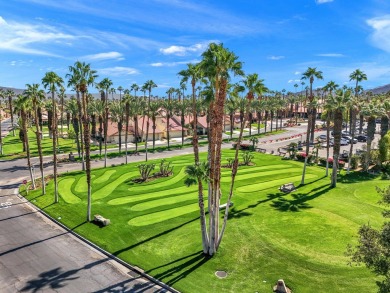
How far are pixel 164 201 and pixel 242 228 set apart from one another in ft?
37.3

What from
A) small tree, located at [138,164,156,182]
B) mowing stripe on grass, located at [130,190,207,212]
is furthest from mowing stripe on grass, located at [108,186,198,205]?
small tree, located at [138,164,156,182]

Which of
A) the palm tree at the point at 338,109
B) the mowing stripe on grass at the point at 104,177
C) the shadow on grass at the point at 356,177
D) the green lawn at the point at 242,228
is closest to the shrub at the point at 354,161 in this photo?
the shadow on grass at the point at 356,177

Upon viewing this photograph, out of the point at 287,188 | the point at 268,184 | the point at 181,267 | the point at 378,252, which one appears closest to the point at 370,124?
the point at 268,184

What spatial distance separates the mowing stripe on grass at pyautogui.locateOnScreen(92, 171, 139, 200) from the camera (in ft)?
132

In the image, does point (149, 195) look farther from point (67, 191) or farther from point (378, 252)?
point (378, 252)

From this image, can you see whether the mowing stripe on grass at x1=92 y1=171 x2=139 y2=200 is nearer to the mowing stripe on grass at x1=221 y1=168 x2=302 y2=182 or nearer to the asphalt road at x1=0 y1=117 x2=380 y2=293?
the asphalt road at x1=0 y1=117 x2=380 y2=293

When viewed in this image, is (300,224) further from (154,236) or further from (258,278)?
(154,236)

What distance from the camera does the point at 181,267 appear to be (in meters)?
23.5

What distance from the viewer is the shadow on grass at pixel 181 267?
2217 centimetres

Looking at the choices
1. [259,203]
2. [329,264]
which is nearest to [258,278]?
[329,264]

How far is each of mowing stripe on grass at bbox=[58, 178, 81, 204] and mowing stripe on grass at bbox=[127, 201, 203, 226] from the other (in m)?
10.4

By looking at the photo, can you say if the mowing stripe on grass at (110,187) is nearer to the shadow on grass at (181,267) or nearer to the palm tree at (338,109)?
the shadow on grass at (181,267)

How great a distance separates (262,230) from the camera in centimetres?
2956

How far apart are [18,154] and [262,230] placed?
5939 cm
